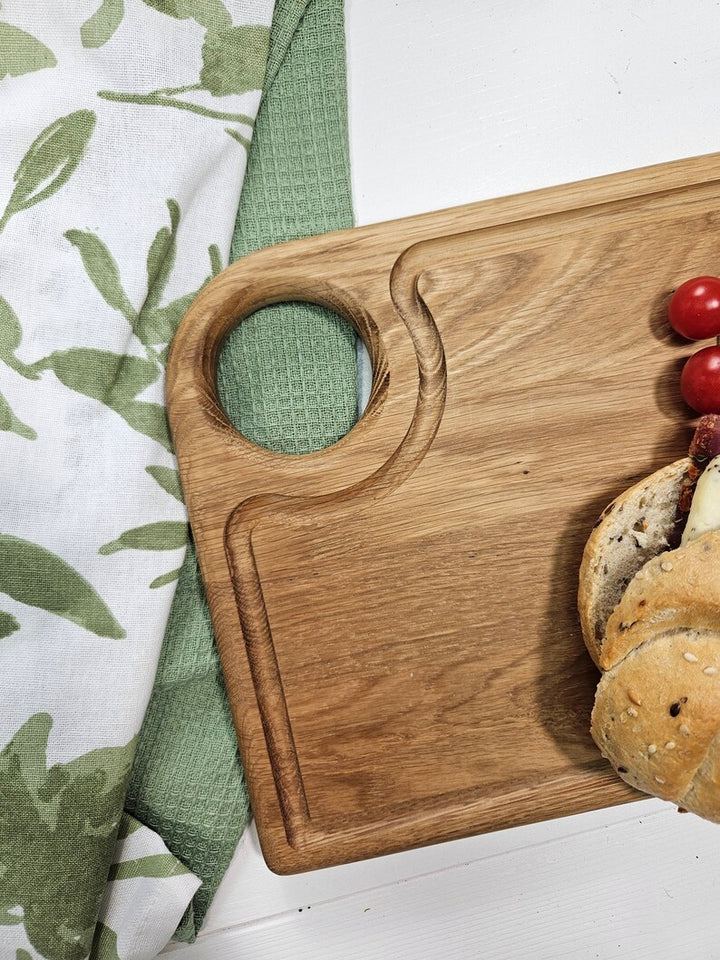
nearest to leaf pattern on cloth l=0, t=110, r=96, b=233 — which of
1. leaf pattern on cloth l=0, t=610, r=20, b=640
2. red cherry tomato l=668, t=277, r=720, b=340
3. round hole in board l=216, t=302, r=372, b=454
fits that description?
round hole in board l=216, t=302, r=372, b=454

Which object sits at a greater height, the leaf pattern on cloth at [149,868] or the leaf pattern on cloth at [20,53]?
the leaf pattern on cloth at [20,53]

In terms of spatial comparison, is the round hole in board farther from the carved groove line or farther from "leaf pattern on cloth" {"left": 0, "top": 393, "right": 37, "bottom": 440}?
"leaf pattern on cloth" {"left": 0, "top": 393, "right": 37, "bottom": 440}

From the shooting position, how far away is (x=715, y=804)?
44.1 inches

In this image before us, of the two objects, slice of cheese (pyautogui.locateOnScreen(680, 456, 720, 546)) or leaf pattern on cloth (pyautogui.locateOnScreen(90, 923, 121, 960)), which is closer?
slice of cheese (pyautogui.locateOnScreen(680, 456, 720, 546))

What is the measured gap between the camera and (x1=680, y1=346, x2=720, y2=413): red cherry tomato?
A: 1.26 meters

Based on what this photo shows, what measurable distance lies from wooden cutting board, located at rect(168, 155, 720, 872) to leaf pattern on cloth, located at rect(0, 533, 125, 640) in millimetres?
185

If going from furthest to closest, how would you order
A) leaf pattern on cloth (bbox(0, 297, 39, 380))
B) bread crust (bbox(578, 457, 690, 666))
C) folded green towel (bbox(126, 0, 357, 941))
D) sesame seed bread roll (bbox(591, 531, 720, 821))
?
folded green towel (bbox(126, 0, 357, 941)), leaf pattern on cloth (bbox(0, 297, 39, 380)), bread crust (bbox(578, 457, 690, 666)), sesame seed bread roll (bbox(591, 531, 720, 821))

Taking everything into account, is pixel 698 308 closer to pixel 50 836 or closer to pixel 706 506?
pixel 706 506

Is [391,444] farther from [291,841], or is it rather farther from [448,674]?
[291,841]

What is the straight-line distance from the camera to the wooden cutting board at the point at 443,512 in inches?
53.8

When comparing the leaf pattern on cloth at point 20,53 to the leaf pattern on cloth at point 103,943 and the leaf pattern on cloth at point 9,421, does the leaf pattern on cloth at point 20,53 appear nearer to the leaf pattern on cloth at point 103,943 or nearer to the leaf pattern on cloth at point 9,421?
the leaf pattern on cloth at point 9,421

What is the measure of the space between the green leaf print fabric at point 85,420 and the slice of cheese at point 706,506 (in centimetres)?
82

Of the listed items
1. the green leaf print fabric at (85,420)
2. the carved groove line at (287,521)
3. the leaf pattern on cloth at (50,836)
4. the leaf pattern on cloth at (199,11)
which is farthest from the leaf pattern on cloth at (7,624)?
the leaf pattern on cloth at (199,11)

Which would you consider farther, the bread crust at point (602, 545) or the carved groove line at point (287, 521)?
the carved groove line at point (287, 521)
